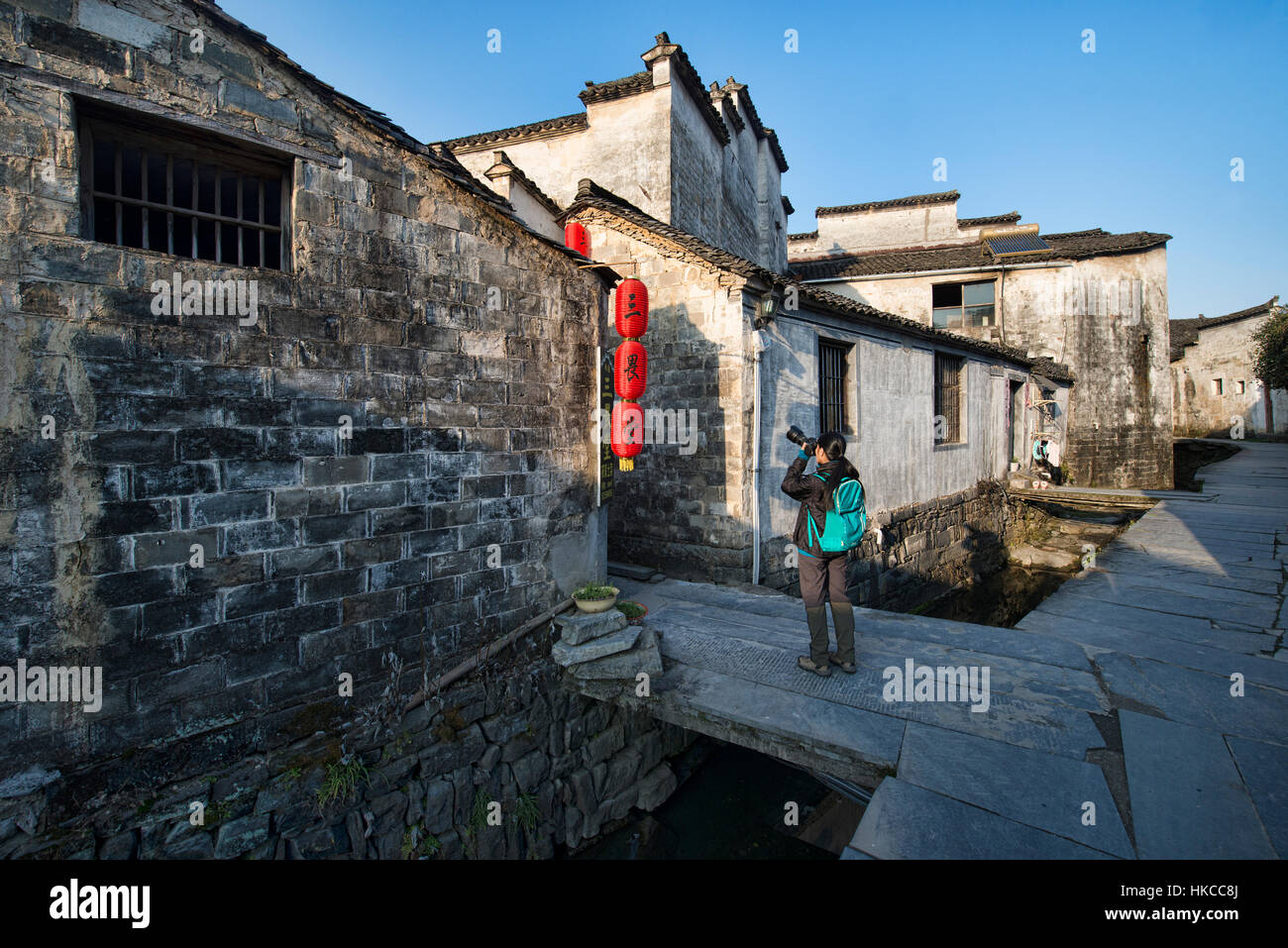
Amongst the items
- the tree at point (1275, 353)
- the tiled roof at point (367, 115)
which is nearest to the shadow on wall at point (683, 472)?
the tiled roof at point (367, 115)

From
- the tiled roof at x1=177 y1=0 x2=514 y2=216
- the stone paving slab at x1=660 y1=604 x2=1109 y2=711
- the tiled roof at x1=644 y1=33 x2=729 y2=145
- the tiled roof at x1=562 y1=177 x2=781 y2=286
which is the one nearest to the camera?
the tiled roof at x1=177 y1=0 x2=514 y2=216

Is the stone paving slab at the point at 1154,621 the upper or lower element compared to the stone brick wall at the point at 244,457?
lower

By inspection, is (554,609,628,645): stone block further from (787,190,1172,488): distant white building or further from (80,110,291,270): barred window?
(787,190,1172,488): distant white building

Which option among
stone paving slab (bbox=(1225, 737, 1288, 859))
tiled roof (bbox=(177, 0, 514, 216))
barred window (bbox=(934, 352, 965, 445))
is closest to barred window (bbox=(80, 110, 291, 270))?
tiled roof (bbox=(177, 0, 514, 216))

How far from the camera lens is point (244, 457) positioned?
3973 millimetres

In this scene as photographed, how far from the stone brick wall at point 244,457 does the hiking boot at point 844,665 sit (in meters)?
2.73

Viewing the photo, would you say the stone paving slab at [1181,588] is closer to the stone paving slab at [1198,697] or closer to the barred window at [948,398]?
the stone paving slab at [1198,697]

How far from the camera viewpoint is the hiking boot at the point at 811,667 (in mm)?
5082

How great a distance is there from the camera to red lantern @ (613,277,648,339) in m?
6.77

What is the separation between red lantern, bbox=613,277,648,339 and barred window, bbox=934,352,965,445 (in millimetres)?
9480

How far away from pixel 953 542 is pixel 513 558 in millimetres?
12105
